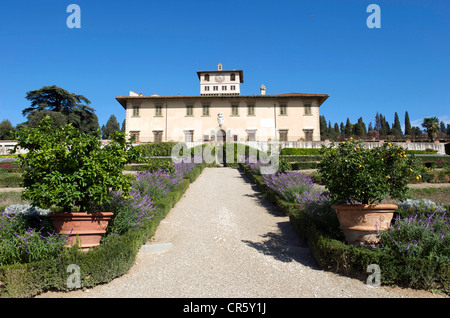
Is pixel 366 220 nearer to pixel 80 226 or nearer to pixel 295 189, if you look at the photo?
pixel 295 189

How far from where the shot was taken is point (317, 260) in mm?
4180

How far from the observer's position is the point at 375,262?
3.42 m

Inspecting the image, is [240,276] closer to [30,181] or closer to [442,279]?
[442,279]

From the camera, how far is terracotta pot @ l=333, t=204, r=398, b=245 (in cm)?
388

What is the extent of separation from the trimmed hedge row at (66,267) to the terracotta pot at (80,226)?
19cm

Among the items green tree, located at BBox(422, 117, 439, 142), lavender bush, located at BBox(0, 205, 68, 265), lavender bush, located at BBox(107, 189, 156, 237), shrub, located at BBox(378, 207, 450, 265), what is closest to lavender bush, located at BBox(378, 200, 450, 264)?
shrub, located at BBox(378, 207, 450, 265)

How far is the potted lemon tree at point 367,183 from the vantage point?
12.7ft

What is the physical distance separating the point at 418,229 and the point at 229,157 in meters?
17.7

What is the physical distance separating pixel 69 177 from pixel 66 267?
3.59ft

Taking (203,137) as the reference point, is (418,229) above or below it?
below

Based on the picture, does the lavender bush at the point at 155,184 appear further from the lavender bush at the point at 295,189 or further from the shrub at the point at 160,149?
the shrub at the point at 160,149

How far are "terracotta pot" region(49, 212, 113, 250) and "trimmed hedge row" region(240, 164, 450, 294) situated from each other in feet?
10.2

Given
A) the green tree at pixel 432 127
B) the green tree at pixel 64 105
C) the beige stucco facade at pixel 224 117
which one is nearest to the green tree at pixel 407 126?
the green tree at pixel 432 127
